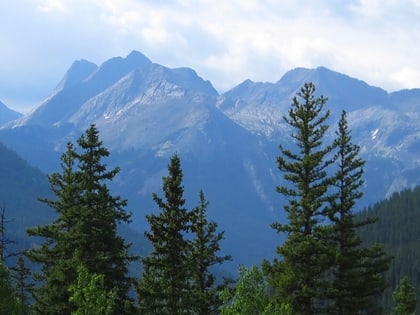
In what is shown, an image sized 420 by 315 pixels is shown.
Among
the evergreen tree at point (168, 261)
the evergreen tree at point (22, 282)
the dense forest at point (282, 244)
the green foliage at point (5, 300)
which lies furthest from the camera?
the evergreen tree at point (22, 282)

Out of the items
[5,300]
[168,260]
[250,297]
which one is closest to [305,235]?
[168,260]

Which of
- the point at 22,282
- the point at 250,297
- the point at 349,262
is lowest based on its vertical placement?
the point at 250,297

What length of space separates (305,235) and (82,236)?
1210 centimetres

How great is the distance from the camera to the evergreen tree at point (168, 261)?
28.8 meters

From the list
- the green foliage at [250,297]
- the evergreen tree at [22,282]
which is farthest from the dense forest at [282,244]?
the evergreen tree at [22,282]

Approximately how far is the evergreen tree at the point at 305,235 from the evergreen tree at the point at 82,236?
8.67 m

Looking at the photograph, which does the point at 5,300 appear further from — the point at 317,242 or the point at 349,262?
the point at 349,262

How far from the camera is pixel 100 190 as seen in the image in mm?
35312

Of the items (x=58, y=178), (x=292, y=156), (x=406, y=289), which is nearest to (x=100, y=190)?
(x=58, y=178)

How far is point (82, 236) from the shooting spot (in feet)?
111

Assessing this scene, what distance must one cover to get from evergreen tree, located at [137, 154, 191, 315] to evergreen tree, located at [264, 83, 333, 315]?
6.08 m

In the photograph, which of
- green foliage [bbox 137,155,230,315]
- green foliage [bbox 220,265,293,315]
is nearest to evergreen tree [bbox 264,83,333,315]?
green foliage [bbox 137,155,230,315]

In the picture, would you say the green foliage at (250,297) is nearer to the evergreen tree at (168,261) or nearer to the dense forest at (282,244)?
the evergreen tree at (168,261)

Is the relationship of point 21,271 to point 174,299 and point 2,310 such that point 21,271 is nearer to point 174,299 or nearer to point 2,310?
point 2,310
